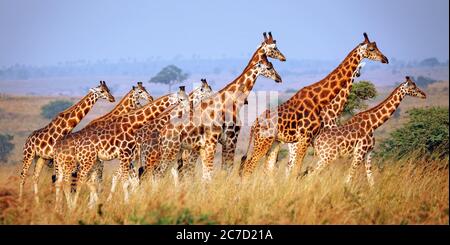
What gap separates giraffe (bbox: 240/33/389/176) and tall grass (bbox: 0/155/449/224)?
2.80ft

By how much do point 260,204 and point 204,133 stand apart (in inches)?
92.5

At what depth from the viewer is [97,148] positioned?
463 inches

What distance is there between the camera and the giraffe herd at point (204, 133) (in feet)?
39.0

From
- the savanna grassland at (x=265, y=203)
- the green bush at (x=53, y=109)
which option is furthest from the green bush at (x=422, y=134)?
the green bush at (x=53, y=109)

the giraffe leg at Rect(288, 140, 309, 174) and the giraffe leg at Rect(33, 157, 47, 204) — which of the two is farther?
the giraffe leg at Rect(288, 140, 309, 174)

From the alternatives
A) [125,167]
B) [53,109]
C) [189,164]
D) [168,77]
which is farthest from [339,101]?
[168,77]

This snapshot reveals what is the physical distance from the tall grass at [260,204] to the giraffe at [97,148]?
0.29 m

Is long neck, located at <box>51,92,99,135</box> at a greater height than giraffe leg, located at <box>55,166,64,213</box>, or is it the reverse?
long neck, located at <box>51,92,99,135</box>

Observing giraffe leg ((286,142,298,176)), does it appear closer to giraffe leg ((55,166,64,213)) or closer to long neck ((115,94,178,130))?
long neck ((115,94,178,130))

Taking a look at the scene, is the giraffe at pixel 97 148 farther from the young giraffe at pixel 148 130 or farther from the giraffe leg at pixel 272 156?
the giraffe leg at pixel 272 156

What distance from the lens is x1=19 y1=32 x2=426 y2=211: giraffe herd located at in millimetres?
11883

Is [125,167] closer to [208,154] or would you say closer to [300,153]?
[208,154]

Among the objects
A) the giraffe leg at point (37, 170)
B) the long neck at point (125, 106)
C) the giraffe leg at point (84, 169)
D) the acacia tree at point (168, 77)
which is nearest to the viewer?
the giraffe leg at point (84, 169)

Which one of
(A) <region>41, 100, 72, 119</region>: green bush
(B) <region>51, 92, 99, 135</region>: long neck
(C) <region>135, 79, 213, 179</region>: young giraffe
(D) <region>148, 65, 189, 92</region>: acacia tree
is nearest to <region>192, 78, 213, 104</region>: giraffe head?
(C) <region>135, 79, 213, 179</region>: young giraffe
